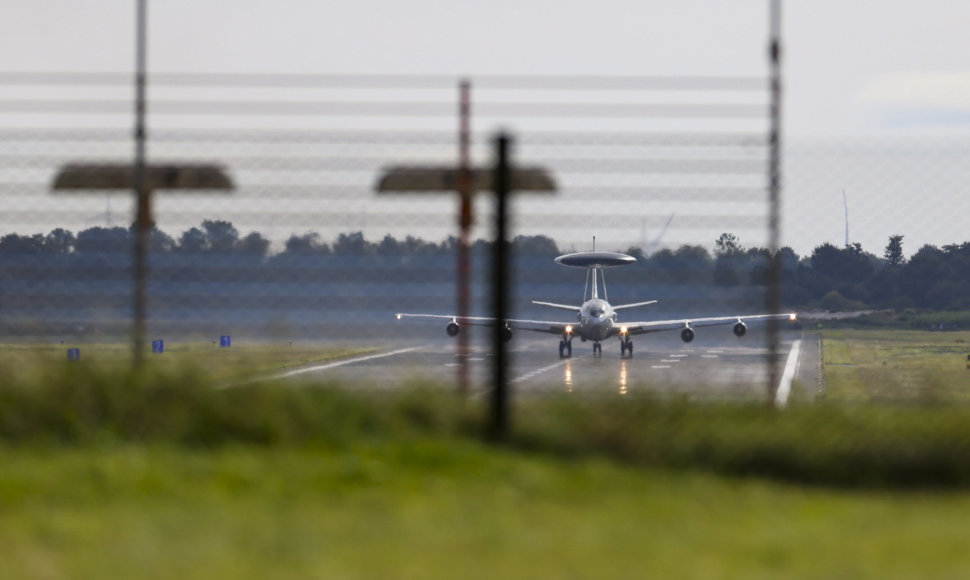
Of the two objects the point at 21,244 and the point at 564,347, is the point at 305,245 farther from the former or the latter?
the point at 564,347

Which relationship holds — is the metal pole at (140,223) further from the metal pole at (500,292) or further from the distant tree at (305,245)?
the metal pole at (500,292)

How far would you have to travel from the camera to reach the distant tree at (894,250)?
374 inches

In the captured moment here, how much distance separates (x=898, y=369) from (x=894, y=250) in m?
46.2

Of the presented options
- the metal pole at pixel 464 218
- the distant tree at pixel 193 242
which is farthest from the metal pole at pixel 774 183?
the distant tree at pixel 193 242

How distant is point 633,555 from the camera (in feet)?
16.6

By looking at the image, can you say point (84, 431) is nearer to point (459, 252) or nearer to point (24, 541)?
point (24, 541)

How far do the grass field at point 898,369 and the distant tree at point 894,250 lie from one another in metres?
1.08

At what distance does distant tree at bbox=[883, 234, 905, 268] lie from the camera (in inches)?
374

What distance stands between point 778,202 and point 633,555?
4.89 meters

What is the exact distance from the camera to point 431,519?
5.71 m

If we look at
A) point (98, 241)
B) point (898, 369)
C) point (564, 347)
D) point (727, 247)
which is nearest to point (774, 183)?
point (727, 247)

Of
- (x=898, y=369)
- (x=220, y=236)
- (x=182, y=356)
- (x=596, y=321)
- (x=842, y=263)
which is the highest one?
(x=220, y=236)

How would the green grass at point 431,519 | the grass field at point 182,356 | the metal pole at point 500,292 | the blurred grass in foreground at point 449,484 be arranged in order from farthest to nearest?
1. the grass field at point 182,356
2. the metal pole at point 500,292
3. the blurred grass in foreground at point 449,484
4. the green grass at point 431,519

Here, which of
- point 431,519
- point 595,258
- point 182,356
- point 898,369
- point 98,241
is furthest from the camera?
point 898,369
